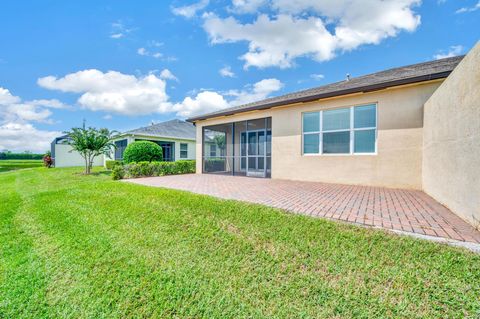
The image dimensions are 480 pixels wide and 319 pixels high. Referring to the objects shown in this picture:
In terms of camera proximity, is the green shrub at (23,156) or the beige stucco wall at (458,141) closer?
the beige stucco wall at (458,141)

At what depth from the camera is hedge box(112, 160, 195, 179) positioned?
11.5m

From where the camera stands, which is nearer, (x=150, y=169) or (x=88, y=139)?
(x=150, y=169)

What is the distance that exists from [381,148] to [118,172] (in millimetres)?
12250

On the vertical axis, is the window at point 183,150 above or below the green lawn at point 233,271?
above

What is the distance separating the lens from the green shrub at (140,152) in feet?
45.9

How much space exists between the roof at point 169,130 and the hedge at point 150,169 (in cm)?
698

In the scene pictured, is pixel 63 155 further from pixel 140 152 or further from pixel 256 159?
pixel 256 159

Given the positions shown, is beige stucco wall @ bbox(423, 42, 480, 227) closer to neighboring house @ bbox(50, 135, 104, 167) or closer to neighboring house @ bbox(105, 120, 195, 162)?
neighboring house @ bbox(105, 120, 195, 162)

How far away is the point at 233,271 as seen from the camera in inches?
110

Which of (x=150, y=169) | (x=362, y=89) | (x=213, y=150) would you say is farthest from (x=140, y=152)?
(x=362, y=89)

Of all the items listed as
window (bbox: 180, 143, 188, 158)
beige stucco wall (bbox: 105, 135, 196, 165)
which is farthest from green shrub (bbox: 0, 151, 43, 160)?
window (bbox: 180, 143, 188, 158)

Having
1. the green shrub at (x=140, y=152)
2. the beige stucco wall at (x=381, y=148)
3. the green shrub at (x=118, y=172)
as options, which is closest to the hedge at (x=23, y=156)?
the green shrub at (x=140, y=152)

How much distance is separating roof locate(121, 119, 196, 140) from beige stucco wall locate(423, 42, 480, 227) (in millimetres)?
18761

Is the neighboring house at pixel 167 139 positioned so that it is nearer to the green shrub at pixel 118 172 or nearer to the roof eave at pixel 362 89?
the green shrub at pixel 118 172
